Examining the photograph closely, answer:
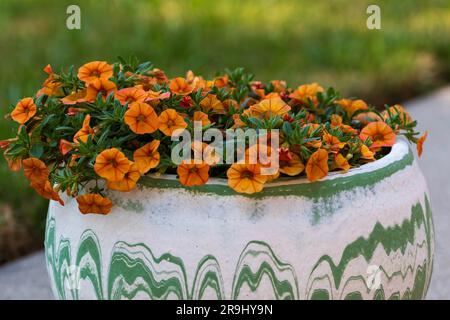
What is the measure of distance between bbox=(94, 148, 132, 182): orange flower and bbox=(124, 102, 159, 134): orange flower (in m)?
0.08

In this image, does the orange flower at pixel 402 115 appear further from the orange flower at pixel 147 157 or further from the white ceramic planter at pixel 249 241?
the orange flower at pixel 147 157

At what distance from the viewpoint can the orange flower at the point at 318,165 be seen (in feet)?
5.33

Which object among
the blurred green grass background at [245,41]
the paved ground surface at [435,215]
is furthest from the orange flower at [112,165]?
the blurred green grass background at [245,41]

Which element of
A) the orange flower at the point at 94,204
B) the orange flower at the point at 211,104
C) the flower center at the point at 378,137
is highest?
the orange flower at the point at 211,104

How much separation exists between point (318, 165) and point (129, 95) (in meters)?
0.43

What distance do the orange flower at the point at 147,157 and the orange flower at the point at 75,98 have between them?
221mm

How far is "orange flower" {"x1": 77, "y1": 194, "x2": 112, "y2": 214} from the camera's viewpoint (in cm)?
165

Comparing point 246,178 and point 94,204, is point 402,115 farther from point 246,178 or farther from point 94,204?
point 94,204

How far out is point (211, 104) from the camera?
1.84 m

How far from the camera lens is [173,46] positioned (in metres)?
4.80

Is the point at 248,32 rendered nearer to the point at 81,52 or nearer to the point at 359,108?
the point at 81,52

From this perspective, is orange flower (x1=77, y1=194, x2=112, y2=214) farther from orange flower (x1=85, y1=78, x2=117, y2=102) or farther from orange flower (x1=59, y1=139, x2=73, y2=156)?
orange flower (x1=85, y1=78, x2=117, y2=102)
